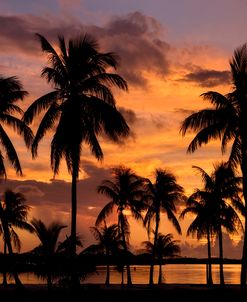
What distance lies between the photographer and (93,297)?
2969 centimetres

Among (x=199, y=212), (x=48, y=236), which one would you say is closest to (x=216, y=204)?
(x=199, y=212)

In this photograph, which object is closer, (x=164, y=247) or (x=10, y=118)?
(x=10, y=118)

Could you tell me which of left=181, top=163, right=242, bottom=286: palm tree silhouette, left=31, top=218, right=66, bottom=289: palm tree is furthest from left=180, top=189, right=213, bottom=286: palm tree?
left=31, top=218, right=66, bottom=289: palm tree

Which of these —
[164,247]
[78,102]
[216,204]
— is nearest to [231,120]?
[78,102]

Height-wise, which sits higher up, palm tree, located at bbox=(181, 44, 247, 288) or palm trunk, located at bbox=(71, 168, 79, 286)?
palm tree, located at bbox=(181, 44, 247, 288)

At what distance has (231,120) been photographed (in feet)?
96.3

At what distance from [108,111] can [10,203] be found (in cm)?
3241

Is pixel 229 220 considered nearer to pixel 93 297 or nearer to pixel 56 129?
pixel 93 297

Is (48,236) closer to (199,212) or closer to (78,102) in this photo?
(78,102)

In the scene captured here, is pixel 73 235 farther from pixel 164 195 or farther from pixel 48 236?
pixel 164 195

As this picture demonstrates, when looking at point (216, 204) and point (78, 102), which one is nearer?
point (78, 102)

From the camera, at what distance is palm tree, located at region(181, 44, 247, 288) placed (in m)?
29.2

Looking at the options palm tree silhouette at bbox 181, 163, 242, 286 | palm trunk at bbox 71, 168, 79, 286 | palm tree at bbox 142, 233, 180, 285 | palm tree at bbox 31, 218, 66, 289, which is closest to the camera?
palm trunk at bbox 71, 168, 79, 286

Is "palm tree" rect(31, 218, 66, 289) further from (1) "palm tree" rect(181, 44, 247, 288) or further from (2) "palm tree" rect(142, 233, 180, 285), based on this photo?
(2) "palm tree" rect(142, 233, 180, 285)
